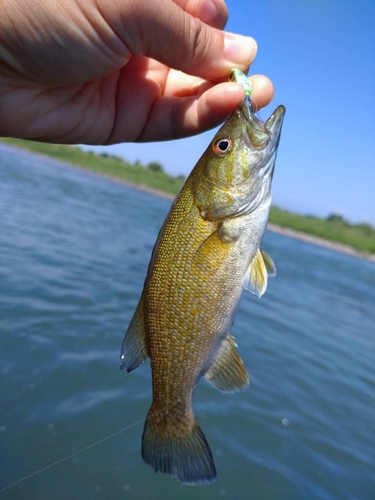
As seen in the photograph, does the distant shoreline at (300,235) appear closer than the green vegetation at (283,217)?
Yes

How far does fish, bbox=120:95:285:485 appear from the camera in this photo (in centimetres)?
238

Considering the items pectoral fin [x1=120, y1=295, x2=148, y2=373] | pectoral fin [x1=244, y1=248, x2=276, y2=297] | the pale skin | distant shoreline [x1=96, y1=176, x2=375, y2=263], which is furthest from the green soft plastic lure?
distant shoreline [x1=96, y1=176, x2=375, y2=263]

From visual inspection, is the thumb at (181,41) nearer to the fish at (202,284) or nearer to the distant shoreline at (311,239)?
the fish at (202,284)

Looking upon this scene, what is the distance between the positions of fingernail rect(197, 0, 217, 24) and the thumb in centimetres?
14

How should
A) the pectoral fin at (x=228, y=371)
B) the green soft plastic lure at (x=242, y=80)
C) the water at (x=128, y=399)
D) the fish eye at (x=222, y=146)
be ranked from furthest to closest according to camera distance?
the water at (x=128, y=399) < the green soft plastic lure at (x=242, y=80) < the fish eye at (x=222, y=146) < the pectoral fin at (x=228, y=371)

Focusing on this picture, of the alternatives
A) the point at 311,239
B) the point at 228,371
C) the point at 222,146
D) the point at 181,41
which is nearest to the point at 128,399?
the point at 228,371

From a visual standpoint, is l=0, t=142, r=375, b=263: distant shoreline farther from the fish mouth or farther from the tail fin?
the tail fin

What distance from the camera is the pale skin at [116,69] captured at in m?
2.44

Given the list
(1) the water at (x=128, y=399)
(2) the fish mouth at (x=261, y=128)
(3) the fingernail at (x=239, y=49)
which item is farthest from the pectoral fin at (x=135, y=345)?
(1) the water at (x=128, y=399)

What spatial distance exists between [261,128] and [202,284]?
39.7 inches

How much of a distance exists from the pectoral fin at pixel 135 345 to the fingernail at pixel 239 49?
5.88 feet

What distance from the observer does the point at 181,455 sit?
238cm

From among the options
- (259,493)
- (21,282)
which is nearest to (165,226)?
(259,493)

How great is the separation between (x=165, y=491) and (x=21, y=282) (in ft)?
17.0
